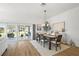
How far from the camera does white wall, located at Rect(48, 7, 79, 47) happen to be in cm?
504

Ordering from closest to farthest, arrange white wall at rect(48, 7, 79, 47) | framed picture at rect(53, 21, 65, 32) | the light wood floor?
1. the light wood floor
2. white wall at rect(48, 7, 79, 47)
3. framed picture at rect(53, 21, 65, 32)

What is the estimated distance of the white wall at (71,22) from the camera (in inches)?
198

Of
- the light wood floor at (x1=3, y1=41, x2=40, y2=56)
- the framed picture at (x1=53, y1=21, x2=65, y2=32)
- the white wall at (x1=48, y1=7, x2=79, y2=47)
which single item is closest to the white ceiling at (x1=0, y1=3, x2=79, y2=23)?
the white wall at (x1=48, y1=7, x2=79, y2=47)

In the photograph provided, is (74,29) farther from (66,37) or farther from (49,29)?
(49,29)

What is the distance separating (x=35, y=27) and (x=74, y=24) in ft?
11.5

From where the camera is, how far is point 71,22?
546 cm

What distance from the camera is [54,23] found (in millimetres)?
6602

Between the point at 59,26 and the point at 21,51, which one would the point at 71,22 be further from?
the point at 21,51

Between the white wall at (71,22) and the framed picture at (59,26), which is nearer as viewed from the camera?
the white wall at (71,22)

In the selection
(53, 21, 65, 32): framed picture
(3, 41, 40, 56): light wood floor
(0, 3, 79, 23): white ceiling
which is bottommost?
(3, 41, 40, 56): light wood floor

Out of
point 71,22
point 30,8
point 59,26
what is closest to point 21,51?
point 30,8

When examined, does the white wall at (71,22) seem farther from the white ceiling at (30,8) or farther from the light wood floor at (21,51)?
the light wood floor at (21,51)

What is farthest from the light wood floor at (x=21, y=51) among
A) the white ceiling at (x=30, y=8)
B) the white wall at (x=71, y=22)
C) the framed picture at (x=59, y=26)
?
the framed picture at (x=59, y=26)

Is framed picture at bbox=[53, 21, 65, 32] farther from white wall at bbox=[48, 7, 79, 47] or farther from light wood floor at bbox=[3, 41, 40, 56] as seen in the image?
light wood floor at bbox=[3, 41, 40, 56]
